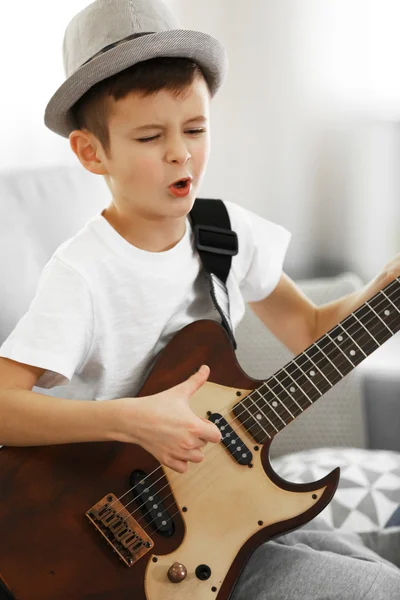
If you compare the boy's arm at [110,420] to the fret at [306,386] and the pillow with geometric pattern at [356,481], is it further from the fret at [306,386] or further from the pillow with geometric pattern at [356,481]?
the pillow with geometric pattern at [356,481]

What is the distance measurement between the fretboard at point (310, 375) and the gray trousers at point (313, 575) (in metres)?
0.16

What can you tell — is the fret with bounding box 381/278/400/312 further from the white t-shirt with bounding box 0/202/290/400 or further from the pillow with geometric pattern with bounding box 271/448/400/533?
Answer: the pillow with geometric pattern with bounding box 271/448/400/533

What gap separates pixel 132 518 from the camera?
3.01 feet

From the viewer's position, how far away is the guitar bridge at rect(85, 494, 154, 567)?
2.95 feet

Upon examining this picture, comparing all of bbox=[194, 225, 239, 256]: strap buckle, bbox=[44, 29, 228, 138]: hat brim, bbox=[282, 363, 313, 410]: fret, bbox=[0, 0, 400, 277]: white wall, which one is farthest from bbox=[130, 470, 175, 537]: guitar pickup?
bbox=[0, 0, 400, 277]: white wall

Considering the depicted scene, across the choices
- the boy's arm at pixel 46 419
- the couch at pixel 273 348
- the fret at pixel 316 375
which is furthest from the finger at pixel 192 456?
the couch at pixel 273 348

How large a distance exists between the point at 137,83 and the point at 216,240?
0.92ft

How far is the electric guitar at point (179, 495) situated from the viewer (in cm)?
89

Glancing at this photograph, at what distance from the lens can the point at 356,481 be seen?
1347mm

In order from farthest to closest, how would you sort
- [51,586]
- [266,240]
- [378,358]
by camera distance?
[378,358] → [266,240] → [51,586]

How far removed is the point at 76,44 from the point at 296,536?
75cm

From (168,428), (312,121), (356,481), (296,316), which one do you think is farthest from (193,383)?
(312,121)

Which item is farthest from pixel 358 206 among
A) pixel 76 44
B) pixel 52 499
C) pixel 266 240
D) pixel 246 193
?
pixel 52 499

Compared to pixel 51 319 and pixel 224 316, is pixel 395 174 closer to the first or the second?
pixel 224 316
